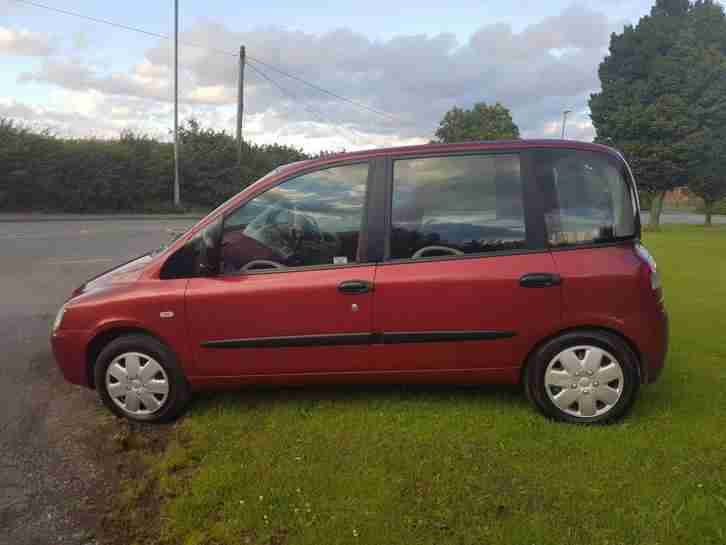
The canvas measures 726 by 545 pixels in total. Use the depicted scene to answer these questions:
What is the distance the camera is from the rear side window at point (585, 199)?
3539 mm

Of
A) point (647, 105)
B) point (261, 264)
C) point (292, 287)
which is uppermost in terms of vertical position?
point (647, 105)

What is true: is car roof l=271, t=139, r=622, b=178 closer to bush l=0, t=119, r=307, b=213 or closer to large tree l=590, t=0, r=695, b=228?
large tree l=590, t=0, r=695, b=228

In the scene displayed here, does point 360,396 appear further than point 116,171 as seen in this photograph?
No

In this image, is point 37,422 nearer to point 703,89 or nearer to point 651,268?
point 651,268

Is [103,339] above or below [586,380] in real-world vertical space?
above

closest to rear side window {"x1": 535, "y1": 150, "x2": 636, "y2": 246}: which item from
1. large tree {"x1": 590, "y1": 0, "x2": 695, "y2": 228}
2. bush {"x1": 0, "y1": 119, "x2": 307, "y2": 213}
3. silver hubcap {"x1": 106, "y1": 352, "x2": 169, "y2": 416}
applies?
silver hubcap {"x1": 106, "y1": 352, "x2": 169, "y2": 416}

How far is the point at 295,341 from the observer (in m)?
3.62

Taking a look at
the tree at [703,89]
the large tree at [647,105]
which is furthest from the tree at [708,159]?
the large tree at [647,105]

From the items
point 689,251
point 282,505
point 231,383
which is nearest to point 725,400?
point 282,505

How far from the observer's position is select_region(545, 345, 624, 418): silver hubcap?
350 cm

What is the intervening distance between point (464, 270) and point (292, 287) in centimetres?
107

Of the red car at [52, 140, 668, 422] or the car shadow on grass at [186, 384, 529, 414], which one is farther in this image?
the car shadow on grass at [186, 384, 529, 414]

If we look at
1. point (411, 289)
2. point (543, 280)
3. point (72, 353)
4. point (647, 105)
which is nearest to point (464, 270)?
point (411, 289)

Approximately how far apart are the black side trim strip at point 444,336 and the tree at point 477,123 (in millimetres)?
44430
